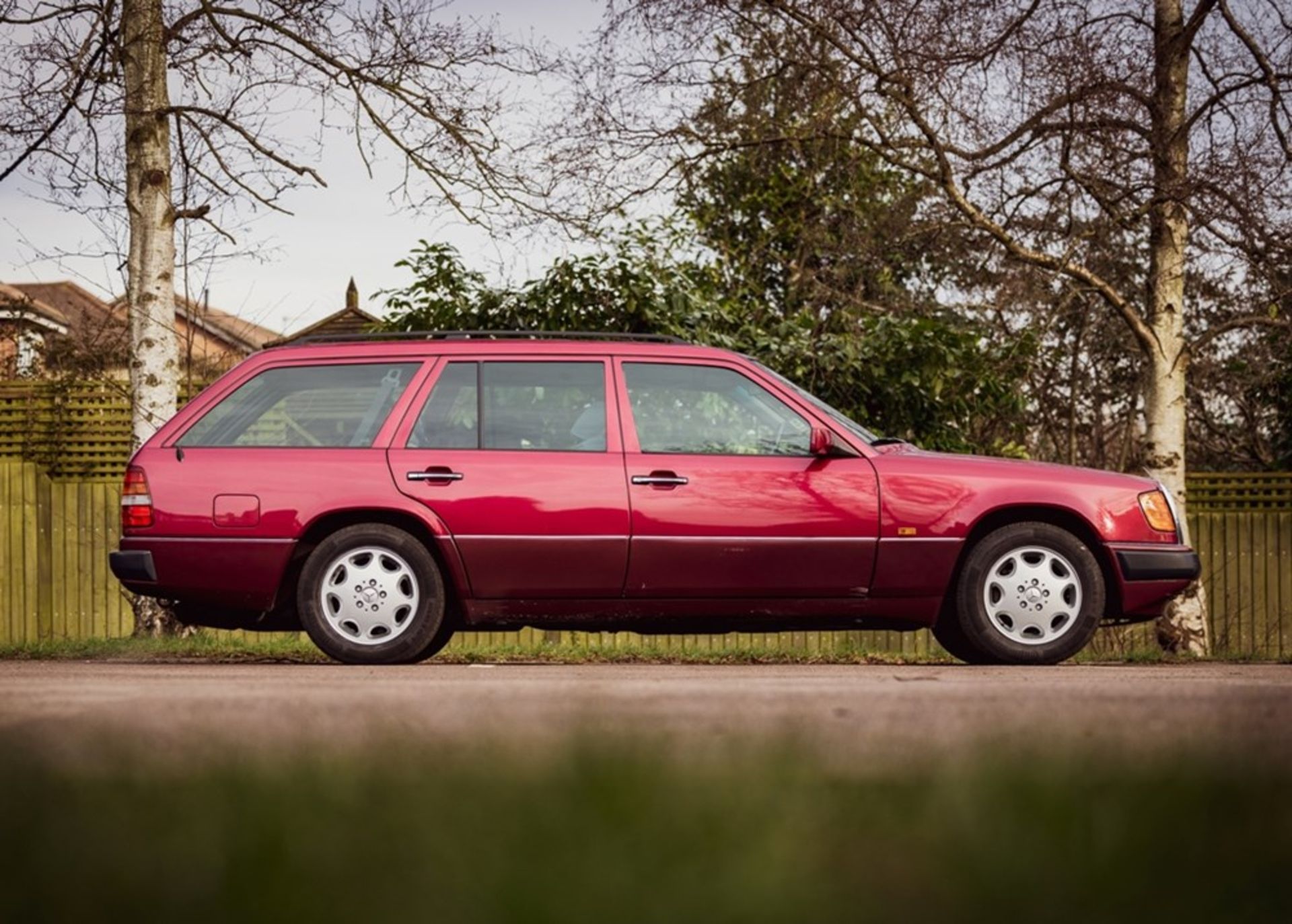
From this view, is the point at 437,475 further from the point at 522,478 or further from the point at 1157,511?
the point at 1157,511

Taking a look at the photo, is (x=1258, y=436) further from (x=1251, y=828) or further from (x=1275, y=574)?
(x=1251, y=828)

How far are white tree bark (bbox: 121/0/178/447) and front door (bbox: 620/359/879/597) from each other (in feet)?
18.8

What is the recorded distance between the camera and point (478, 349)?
25.1 feet

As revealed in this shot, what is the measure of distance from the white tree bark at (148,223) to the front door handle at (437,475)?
5.25 metres

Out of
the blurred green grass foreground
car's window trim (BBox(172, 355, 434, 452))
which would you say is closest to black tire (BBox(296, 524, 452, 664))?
car's window trim (BBox(172, 355, 434, 452))

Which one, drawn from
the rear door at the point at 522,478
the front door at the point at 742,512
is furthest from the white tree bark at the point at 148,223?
the front door at the point at 742,512

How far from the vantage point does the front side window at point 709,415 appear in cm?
736

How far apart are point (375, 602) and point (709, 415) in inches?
70.6

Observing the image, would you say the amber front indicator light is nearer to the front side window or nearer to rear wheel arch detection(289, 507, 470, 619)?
the front side window

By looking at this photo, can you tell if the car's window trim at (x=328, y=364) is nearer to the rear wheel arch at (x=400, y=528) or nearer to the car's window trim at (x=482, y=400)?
the car's window trim at (x=482, y=400)

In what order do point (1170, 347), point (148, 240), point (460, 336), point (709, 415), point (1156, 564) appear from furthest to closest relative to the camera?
point (1170, 347)
point (148, 240)
point (460, 336)
point (709, 415)
point (1156, 564)

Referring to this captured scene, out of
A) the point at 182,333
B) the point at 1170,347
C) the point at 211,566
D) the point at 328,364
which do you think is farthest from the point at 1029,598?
the point at 182,333

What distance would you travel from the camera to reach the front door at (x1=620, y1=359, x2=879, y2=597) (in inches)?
281

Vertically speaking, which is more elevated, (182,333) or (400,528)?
(182,333)
